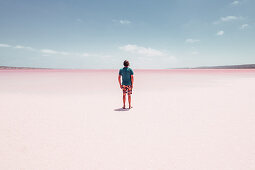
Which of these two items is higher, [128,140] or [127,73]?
[127,73]

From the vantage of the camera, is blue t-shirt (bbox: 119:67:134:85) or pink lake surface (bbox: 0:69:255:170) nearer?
pink lake surface (bbox: 0:69:255:170)

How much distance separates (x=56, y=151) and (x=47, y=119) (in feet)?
6.90

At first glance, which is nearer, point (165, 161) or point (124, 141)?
point (165, 161)

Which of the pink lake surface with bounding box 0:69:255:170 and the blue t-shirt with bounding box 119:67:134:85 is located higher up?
the blue t-shirt with bounding box 119:67:134:85

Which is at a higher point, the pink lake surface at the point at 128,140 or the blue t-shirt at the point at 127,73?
the blue t-shirt at the point at 127,73

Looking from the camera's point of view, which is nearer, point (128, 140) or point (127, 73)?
point (128, 140)

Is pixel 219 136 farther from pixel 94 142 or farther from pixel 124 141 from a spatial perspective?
pixel 94 142

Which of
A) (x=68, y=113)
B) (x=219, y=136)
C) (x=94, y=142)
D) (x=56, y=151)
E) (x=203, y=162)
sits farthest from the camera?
(x=68, y=113)

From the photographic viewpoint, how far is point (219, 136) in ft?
11.3

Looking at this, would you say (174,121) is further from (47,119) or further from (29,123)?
(29,123)

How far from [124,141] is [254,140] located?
2951 mm

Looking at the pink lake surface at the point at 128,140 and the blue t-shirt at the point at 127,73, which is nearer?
the pink lake surface at the point at 128,140

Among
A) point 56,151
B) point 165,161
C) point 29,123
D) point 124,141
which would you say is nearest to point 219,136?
point 165,161

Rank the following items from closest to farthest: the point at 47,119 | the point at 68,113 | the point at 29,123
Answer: the point at 29,123 → the point at 47,119 → the point at 68,113
